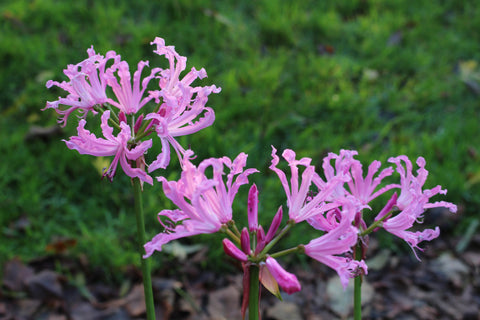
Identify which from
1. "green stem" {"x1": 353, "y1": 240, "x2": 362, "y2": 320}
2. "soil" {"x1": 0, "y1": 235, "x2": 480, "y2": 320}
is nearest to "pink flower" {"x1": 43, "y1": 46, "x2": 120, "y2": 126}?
"green stem" {"x1": 353, "y1": 240, "x2": 362, "y2": 320}

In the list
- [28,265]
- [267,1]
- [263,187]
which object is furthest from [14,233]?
[267,1]

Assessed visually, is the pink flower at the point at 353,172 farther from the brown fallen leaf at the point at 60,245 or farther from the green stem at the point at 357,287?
the brown fallen leaf at the point at 60,245

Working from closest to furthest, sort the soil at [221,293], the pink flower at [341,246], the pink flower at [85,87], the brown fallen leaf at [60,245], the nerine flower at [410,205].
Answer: the pink flower at [341,246] < the nerine flower at [410,205] < the pink flower at [85,87] < the soil at [221,293] < the brown fallen leaf at [60,245]

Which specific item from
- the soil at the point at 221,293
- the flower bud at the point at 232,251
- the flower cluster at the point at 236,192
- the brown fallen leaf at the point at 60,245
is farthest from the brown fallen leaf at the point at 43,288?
the flower bud at the point at 232,251

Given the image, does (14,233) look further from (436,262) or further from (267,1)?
(267,1)

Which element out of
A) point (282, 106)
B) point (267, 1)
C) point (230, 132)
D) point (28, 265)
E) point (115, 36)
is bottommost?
point (28, 265)

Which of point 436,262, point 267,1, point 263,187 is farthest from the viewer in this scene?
point 267,1

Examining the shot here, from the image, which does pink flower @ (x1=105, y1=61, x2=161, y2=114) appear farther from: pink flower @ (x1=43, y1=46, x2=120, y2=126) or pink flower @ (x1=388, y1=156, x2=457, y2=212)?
pink flower @ (x1=388, y1=156, x2=457, y2=212)
